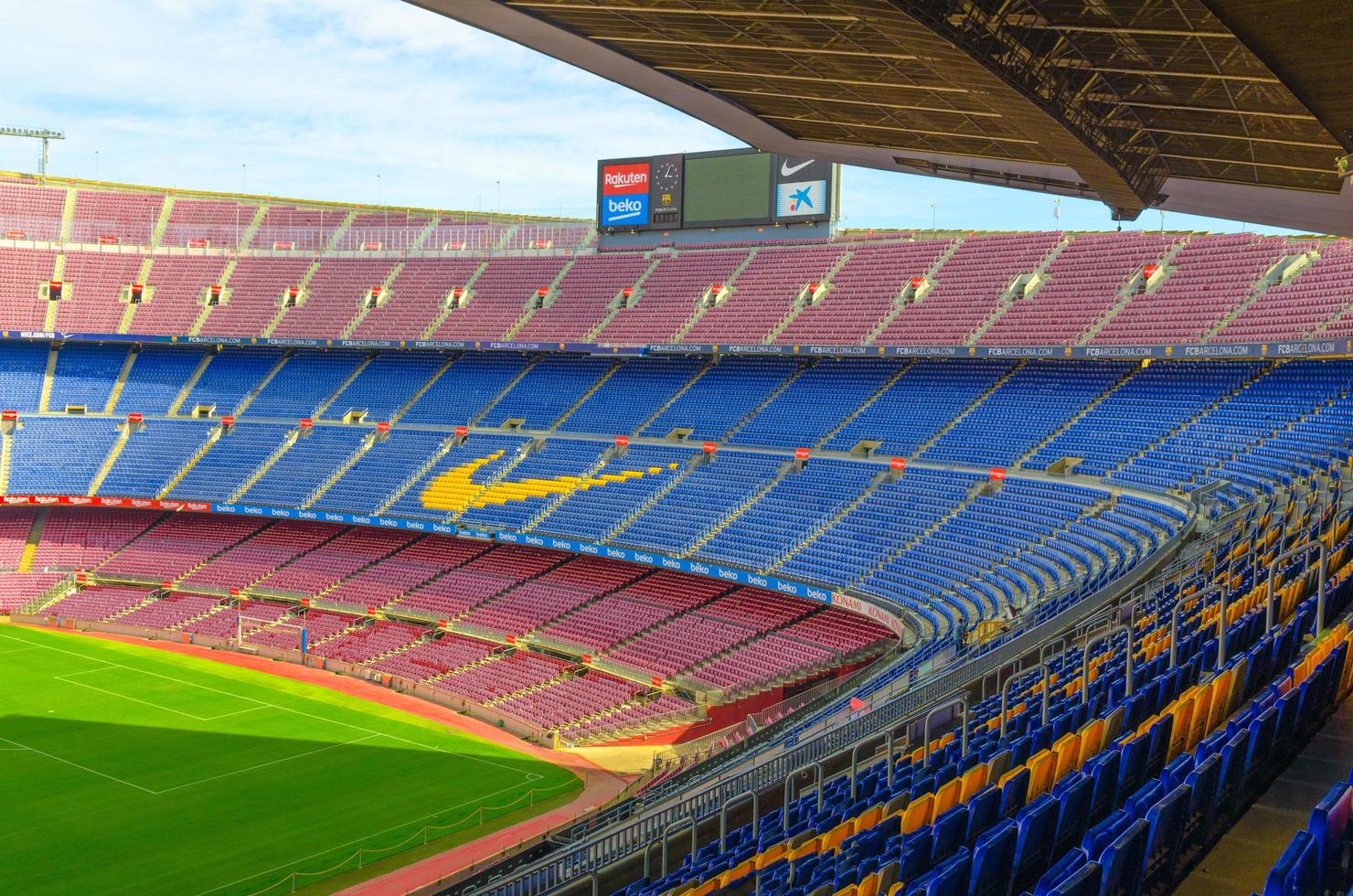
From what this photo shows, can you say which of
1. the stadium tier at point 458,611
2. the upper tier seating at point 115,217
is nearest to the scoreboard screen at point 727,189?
the stadium tier at point 458,611

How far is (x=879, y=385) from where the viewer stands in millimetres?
44625

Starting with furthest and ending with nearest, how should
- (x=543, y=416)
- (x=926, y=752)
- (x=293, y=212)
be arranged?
(x=293, y=212)
(x=543, y=416)
(x=926, y=752)

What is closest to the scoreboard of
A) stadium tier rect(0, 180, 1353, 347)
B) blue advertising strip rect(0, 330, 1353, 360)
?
stadium tier rect(0, 180, 1353, 347)

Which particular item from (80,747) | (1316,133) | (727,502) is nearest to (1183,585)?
(1316,133)

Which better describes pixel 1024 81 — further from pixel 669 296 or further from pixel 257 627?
pixel 257 627

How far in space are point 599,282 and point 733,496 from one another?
1698 cm

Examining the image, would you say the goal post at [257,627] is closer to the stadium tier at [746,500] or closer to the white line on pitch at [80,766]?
the stadium tier at [746,500]

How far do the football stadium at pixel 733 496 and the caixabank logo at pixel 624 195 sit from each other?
18cm

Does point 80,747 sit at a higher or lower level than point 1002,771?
lower

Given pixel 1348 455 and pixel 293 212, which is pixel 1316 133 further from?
pixel 293 212

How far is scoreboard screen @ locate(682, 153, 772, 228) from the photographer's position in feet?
171

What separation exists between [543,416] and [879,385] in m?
14.8

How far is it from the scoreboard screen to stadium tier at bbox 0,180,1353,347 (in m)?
1.39

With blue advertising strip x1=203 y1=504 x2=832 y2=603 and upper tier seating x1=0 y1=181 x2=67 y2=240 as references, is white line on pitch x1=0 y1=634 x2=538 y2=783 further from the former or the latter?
upper tier seating x1=0 y1=181 x2=67 y2=240
